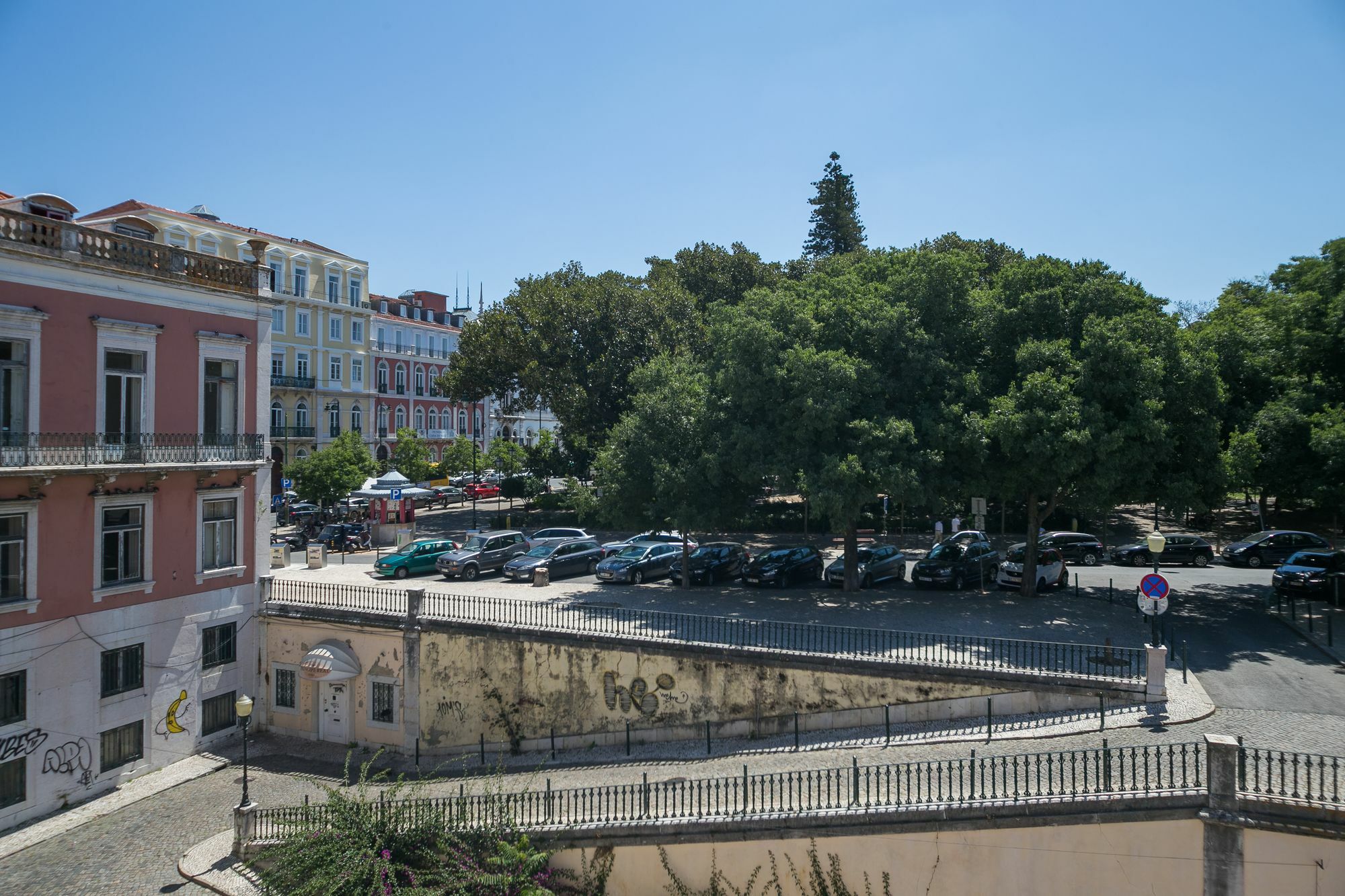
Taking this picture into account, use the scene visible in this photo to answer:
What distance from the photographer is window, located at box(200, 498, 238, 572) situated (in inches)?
811

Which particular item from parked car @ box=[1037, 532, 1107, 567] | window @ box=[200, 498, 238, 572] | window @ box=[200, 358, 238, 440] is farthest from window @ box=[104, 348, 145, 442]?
parked car @ box=[1037, 532, 1107, 567]

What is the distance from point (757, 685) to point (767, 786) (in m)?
3.25

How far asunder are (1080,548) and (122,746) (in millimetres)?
30753

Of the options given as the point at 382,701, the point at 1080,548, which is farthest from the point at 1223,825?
the point at 1080,548

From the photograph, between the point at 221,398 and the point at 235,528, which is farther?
the point at 235,528

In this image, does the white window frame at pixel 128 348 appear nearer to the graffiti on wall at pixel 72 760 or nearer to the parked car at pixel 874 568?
the graffiti on wall at pixel 72 760

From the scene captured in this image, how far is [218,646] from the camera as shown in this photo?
20828 mm

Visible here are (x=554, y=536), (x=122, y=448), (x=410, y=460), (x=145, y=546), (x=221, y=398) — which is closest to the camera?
(x=122, y=448)

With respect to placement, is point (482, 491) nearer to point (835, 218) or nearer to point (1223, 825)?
point (835, 218)

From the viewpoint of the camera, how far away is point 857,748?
50.0 feet

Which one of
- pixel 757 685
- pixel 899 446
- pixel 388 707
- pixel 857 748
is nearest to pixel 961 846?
pixel 857 748

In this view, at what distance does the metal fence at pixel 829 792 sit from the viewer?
11805mm

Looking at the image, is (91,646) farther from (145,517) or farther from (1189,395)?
(1189,395)

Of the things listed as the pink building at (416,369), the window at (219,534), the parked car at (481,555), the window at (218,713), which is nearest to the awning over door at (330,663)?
the window at (218,713)
